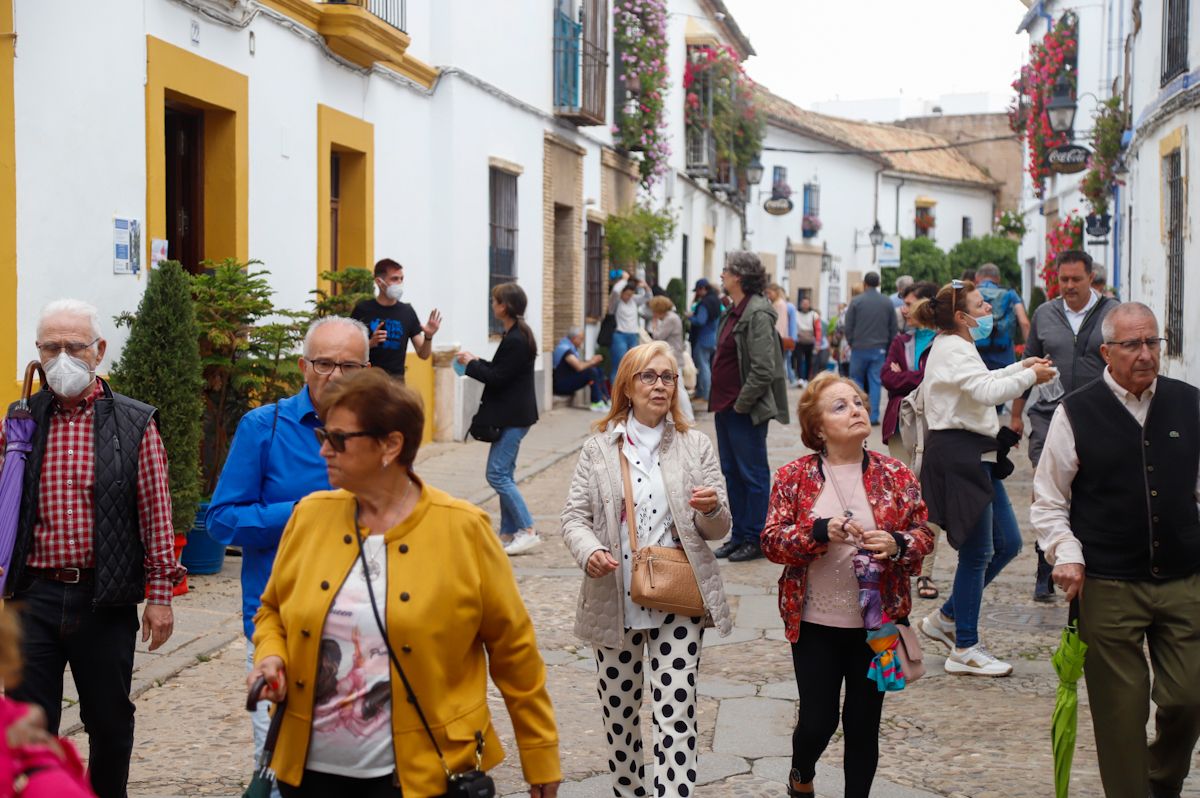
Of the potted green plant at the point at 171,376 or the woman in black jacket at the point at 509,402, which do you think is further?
the woman in black jacket at the point at 509,402

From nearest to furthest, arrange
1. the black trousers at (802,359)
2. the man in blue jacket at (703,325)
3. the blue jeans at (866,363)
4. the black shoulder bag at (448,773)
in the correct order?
the black shoulder bag at (448,773), the blue jeans at (866,363), the man in blue jacket at (703,325), the black trousers at (802,359)

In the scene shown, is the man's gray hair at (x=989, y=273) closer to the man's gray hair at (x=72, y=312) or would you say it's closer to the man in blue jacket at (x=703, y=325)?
the man's gray hair at (x=72, y=312)

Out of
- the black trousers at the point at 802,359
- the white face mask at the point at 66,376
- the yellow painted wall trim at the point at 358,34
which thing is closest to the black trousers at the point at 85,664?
the white face mask at the point at 66,376

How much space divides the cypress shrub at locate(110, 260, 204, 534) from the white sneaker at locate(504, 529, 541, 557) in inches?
85.7

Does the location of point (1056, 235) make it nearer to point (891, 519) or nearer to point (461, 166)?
point (461, 166)

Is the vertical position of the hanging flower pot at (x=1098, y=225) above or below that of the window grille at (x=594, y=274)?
above

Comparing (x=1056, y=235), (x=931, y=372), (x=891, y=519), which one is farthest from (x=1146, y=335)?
(x=1056, y=235)

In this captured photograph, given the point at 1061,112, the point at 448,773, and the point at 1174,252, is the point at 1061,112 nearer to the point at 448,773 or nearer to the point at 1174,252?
the point at 1174,252

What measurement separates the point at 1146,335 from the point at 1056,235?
1800 centimetres

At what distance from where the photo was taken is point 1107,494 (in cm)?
468

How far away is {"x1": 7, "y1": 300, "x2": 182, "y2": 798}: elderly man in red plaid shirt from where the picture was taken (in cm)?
429

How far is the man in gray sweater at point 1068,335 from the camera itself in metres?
7.68

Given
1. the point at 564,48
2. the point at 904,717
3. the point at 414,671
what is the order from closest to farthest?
the point at 414,671 < the point at 904,717 < the point at 564,48

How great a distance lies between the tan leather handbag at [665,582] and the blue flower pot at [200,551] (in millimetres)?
4486
